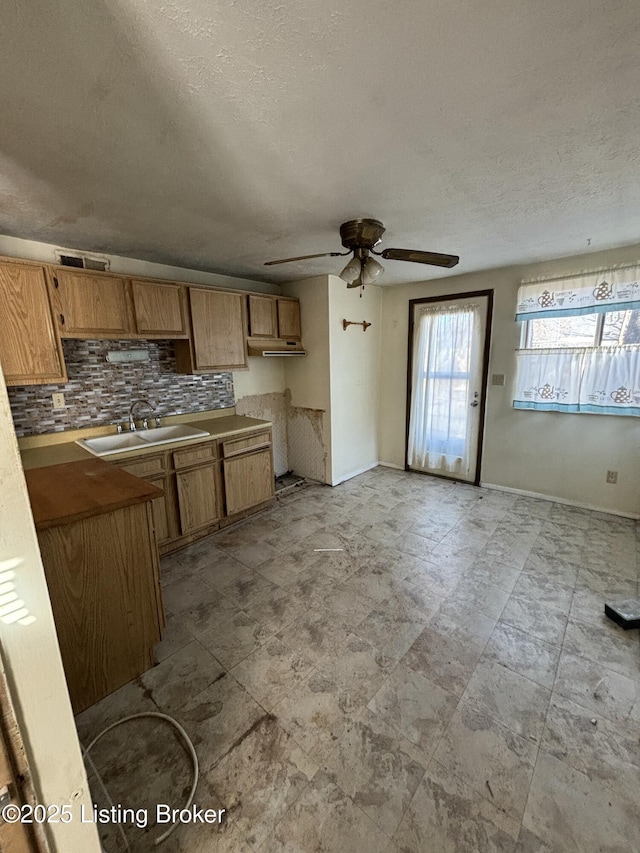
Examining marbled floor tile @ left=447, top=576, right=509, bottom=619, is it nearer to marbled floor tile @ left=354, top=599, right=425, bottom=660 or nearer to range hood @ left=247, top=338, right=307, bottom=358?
marbled floor tile @ left=354, top=599, right=425, bottom=660

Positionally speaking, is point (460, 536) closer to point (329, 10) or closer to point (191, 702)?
point (191, 702)

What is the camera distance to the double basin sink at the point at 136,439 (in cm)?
244

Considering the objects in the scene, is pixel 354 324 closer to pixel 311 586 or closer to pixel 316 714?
pixel 311 586

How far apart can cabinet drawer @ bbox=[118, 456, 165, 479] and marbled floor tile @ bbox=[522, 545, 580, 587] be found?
2.71 m

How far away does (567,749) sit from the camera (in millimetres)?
1325

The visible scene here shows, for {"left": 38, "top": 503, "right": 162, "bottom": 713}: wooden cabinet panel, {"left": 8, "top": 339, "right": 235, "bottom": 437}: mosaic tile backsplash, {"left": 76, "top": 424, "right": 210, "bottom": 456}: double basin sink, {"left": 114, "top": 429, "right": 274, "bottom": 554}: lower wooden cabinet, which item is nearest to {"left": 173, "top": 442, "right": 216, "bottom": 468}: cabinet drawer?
{"left": 114, "top": 429, "right": 274, "bottom": 554}: lower wooden cabinet

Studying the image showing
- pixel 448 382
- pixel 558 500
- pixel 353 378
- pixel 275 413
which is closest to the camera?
pixel 558 500

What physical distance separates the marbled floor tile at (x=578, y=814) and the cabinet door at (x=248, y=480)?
97.5 inches

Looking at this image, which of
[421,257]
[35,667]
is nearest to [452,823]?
[35,667]

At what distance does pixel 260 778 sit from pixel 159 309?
2.80 metres

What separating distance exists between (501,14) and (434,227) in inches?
57.5

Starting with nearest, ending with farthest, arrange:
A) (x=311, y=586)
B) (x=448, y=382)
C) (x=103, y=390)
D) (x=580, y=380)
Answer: (x=311, y=586)
(x=103, y=390)
(x=580, y=380)
(x=448, y=382)

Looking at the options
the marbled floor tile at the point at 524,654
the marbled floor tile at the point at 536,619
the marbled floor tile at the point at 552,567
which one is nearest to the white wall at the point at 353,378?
the marbled floor tile at the point at 552,567

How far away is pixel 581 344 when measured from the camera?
9.82 ft
